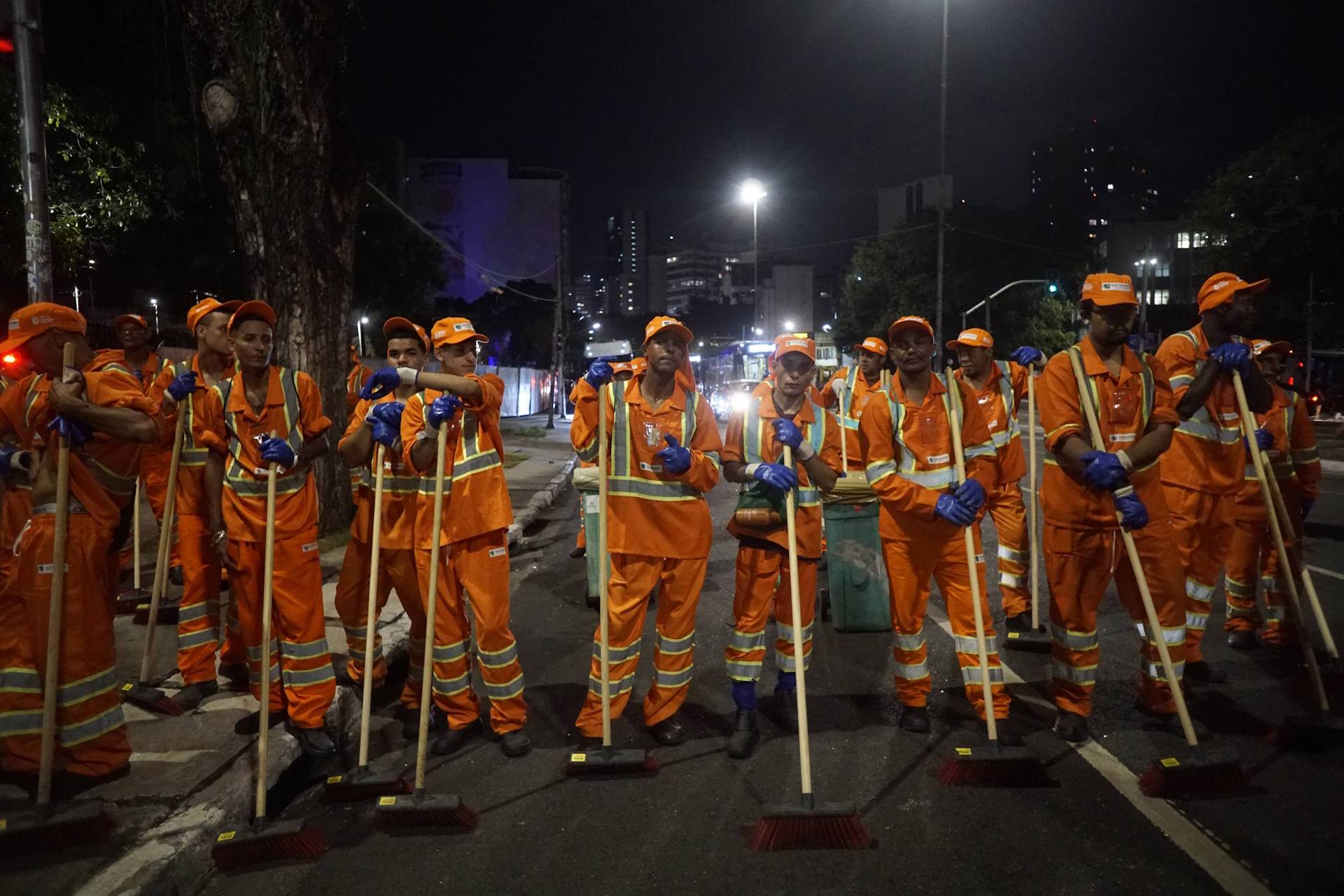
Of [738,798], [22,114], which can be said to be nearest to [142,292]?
[22,114]

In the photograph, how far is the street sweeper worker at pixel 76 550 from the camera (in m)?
3.60

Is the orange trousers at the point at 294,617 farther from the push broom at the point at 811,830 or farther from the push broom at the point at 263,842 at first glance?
the push broom at the point at 811,830

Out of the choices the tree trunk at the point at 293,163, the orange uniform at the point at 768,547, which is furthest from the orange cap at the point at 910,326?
the tree trunk at the point at 293,163

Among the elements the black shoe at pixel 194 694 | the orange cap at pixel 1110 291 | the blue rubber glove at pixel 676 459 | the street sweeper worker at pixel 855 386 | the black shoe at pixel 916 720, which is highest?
the orange cap at pixel 1110 291

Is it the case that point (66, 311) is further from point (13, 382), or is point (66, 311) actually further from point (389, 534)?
point (389, 534)

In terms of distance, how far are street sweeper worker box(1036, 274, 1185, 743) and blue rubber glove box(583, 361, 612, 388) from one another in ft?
7.08

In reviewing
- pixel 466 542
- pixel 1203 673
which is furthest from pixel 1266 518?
pixel 466 542

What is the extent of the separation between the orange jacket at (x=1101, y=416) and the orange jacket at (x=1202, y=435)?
67cm

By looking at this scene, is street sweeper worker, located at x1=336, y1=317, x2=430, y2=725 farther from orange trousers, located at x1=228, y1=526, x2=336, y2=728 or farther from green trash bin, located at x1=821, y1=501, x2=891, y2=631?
green trash bin, located at x1=821, y1=501, x2=891, y2=631

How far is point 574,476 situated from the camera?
5891 millimetres

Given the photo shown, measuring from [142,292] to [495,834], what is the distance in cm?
2256

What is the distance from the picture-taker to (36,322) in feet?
12.2

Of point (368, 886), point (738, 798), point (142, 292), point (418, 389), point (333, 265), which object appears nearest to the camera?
point (368, 886)

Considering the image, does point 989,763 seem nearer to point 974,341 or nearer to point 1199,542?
point 1199,542
